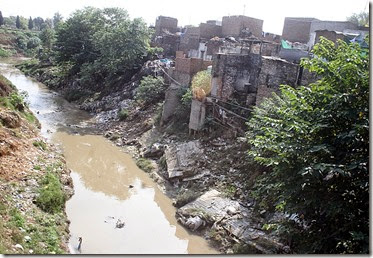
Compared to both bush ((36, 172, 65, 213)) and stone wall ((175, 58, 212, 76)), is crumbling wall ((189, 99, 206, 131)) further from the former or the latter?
bush ((36, 172, 65, 213))

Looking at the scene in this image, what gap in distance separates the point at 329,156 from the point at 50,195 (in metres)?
7.01

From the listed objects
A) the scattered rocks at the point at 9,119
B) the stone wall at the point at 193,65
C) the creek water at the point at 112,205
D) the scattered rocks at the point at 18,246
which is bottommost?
the creek water at the point at 112,205

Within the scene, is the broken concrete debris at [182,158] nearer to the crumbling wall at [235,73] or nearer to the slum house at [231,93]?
the slum house at [231,93]

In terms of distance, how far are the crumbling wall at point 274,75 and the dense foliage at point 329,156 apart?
19.4ft

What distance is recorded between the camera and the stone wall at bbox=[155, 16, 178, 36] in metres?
32.8

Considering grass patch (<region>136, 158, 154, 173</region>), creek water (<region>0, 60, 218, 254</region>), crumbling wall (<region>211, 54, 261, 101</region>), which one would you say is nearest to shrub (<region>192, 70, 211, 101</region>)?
crumbling wall (<region>211, 54, 261, 101</region>)

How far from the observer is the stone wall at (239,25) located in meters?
25.7

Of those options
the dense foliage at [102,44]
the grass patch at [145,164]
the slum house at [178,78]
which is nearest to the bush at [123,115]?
the slum house at [178,78]

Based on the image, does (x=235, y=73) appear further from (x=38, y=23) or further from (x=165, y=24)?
(x=38, y=23)

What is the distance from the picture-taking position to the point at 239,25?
25.7m

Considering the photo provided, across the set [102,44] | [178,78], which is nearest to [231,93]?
[178,78]

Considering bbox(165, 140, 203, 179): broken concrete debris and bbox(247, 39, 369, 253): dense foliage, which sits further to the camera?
bbox(165, 140, 203, 179): broken concrete debris

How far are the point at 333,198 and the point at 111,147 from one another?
12.5 m

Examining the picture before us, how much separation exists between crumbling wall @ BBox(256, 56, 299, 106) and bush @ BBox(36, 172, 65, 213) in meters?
7.04
